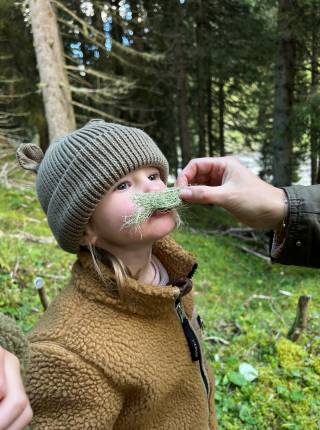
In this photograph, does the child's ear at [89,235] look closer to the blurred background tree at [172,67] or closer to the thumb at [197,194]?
the thumb at [197,194]

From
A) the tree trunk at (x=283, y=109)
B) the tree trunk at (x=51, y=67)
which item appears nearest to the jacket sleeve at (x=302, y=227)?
the tree trunk at (x=283, y=109)

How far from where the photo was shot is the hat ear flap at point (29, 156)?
2352mm

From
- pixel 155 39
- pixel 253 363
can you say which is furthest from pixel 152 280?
pixel 155 39

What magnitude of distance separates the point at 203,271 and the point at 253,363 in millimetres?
4176

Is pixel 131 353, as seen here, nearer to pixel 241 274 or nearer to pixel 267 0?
pixel 241 274

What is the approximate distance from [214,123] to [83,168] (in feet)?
65.6

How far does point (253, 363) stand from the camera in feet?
14.3

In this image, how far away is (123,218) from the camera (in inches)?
76.8

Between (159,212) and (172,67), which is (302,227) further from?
(172,67)

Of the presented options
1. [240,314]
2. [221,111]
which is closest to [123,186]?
[240,314]

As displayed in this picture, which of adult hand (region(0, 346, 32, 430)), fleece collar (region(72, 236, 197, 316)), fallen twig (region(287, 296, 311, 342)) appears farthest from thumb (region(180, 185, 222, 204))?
fallen twig (region(287, 296, 311, 342))

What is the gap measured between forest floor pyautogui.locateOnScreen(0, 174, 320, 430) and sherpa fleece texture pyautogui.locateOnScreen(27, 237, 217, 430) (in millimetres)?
650

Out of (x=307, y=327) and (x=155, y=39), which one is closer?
(x=307, y=327)

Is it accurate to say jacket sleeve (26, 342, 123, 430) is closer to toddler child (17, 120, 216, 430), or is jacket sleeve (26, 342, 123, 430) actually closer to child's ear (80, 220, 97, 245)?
toddler child (17, 120, 216, 430)
